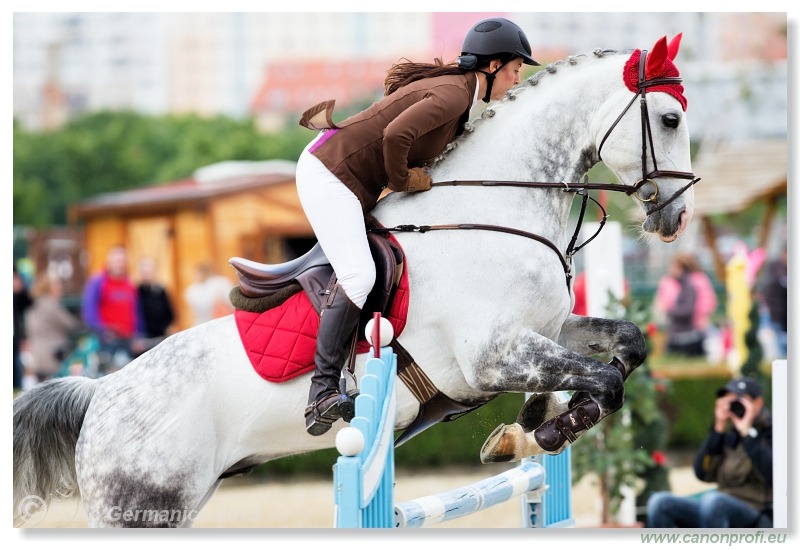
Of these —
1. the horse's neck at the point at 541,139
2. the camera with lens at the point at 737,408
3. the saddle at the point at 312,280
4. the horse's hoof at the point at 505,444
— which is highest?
the horse's neck at the point at 541,139

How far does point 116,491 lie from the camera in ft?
11.2

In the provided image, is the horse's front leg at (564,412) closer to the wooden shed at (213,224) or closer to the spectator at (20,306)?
the spectator at (20,306)

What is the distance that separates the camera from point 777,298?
953 cm

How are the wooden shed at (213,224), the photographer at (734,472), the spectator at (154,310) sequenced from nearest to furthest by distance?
the photographer at (734,472), the spectator at (154,310), the wooden shed at (213,224)

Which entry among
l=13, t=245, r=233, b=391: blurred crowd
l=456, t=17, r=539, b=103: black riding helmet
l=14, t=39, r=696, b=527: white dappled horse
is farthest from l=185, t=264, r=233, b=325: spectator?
l=456, t=17, r=539, b=103: black riding helmet

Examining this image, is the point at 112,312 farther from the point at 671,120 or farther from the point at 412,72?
the point at 671,120

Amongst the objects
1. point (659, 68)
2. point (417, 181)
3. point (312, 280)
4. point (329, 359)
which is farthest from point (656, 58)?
point (329, 359)

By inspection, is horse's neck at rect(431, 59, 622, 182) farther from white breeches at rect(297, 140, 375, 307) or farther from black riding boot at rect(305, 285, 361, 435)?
black riding boot at rect(305, 285, 361, 435)

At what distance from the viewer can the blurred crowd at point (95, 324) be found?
27.7 feet

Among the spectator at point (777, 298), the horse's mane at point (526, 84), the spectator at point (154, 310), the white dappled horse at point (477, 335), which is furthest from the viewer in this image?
the spectator at point (777, 298)

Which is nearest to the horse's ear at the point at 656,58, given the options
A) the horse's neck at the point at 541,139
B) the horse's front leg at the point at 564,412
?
the horse's neck at the point at 541,139

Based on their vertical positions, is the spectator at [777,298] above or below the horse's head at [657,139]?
below

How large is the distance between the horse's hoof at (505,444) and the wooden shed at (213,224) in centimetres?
874

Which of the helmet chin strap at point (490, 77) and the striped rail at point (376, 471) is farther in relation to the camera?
the helmet chin strap at point (490, 77)
